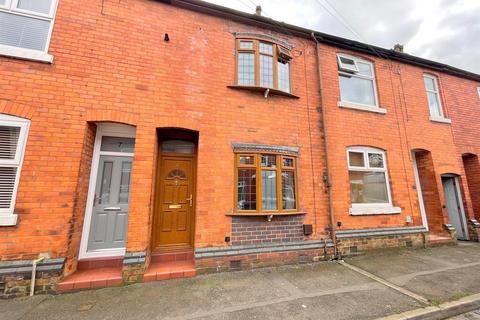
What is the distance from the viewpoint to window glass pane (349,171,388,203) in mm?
5996

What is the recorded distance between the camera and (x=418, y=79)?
7633 millimetres

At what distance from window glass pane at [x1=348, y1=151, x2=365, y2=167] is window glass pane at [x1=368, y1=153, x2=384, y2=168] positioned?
290 millimetres

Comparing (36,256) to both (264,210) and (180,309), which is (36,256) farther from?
(264,210)

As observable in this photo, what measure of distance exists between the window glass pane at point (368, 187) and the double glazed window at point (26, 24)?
816cm

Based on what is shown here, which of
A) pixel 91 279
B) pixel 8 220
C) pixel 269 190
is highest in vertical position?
pixel 269 190

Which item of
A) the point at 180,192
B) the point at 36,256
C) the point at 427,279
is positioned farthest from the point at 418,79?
the point at 36,256

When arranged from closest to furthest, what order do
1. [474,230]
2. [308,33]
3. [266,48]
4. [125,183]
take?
1. [125,183]
2. [266,48]
3. [308,33]
4. [474,230]

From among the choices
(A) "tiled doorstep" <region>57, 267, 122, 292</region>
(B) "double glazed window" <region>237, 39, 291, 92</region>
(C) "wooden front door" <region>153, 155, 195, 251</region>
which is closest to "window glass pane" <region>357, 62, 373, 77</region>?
(B) "double glazed window" <region>237, 39, 291, 92</region>

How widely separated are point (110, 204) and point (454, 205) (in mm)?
11182

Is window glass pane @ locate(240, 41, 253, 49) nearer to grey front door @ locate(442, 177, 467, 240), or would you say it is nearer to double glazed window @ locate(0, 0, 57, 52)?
double glazed window @ locate(0, 0, 57, 52)

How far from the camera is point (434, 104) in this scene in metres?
7.86

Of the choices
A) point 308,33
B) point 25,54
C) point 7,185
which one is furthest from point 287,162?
point 25,54

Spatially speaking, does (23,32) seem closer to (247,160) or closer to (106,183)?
Result: (106,183)

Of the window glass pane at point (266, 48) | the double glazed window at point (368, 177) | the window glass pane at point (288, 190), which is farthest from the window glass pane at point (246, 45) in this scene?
the double glazed window at point (368, 177)
